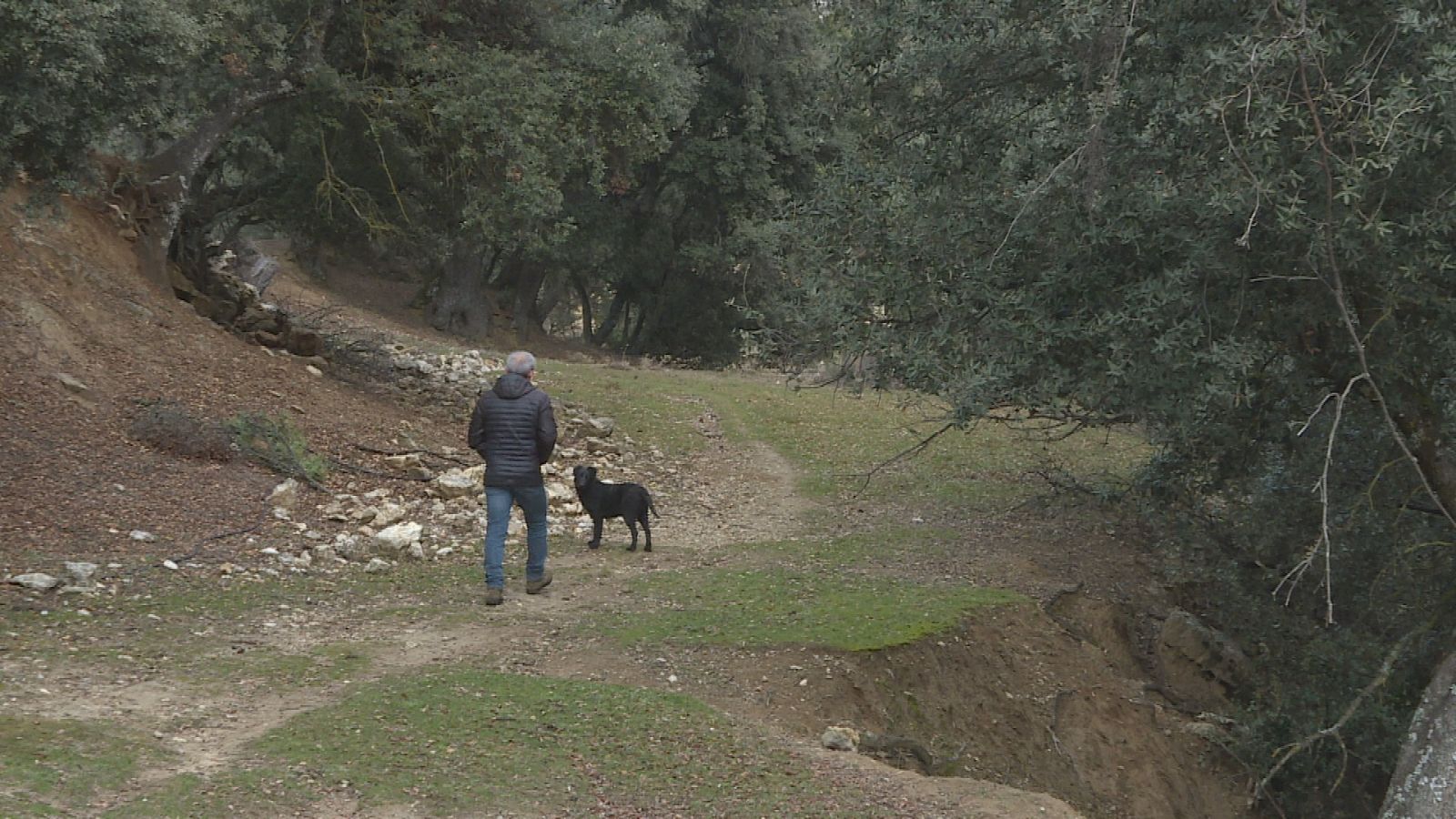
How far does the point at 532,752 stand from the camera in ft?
24.2

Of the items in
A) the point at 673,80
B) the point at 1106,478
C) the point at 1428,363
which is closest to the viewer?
the point at 1428,363

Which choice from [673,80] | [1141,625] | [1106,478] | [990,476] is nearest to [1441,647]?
[1141,625]

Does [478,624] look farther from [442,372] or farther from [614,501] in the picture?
[442,372]

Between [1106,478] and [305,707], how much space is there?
11.9 metres

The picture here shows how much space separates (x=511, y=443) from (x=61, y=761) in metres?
4.34

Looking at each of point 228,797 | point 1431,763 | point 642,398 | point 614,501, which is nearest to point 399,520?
point 614,501

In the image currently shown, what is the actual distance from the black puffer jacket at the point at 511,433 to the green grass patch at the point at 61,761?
3.73 meters

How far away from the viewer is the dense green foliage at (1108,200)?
805cm

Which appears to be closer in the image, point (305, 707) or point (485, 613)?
point (305, 707)

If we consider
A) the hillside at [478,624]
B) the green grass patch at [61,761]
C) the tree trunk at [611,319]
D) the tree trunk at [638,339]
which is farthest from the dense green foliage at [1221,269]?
the tree trunk at [611,319]

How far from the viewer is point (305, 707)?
776cm

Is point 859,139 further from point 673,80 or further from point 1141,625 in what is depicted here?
point 673,80

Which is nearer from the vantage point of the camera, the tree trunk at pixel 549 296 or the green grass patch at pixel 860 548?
the green grass patch at pixel 860 548

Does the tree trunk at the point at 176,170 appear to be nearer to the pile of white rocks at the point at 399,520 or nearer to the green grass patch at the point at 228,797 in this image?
the pile of white rocks at the point at 399,520
